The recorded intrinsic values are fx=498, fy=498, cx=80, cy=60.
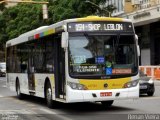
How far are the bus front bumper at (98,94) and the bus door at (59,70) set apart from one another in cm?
79

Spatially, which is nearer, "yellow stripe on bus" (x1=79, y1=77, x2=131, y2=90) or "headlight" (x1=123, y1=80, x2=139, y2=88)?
"yellow stripe on bus" (x1=79, y1=77, x2=131, y2=90)

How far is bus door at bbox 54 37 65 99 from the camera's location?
51.0 ft

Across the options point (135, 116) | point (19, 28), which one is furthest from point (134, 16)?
point (135, 116)

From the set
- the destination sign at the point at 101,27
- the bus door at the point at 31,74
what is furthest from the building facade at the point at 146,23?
the destination sign at the point at 101,27

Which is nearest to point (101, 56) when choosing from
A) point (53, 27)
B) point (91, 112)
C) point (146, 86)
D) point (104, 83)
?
point (104, 83)

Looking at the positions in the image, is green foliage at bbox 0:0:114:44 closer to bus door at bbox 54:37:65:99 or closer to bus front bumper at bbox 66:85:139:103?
bus door at bbox 54:37:65:99

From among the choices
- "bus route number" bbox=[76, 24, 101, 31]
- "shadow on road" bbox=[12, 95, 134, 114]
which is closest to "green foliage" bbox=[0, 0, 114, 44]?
"shadow on road" bbox=[12, 95, 134, 114]

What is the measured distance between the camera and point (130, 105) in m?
17.6

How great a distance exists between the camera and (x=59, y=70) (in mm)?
16031

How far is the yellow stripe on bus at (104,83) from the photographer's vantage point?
14875 mm

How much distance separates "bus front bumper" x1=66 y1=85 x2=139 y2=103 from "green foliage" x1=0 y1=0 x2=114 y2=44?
2976 centimetres

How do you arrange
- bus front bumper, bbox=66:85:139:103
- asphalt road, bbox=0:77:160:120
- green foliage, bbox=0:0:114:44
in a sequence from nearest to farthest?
1. asphalt road, bbox=0:77:160:120
2. bus front bumper, bbox=66:85:139:103
3. green foliage, bbox=0:0:114:44

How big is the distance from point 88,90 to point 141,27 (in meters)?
39.1

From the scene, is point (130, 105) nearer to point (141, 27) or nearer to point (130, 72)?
point (130, 72)
